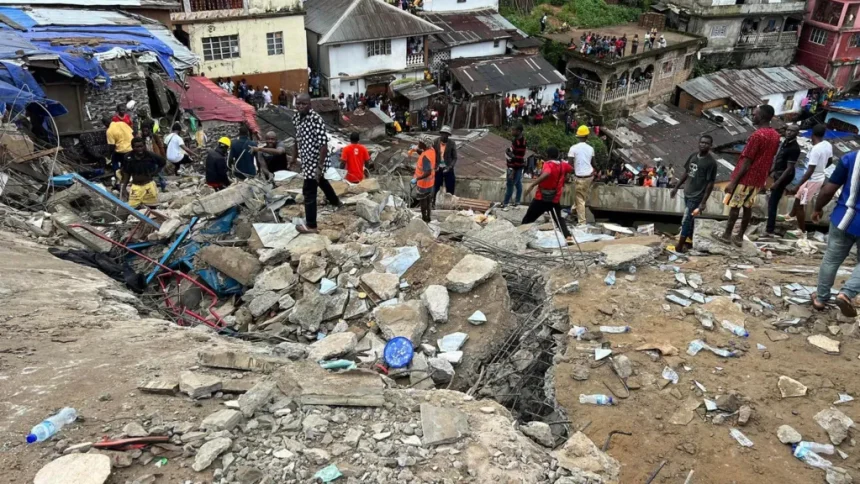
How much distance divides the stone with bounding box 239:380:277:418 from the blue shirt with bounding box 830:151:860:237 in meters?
5.09

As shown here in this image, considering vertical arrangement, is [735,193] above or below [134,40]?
below

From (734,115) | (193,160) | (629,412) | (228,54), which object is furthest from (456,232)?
(734,115)

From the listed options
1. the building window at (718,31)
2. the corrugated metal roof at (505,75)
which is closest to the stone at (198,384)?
the corrugated metal roof at (505,75)

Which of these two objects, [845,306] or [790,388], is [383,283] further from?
[845,306]

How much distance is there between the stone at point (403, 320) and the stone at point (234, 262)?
5.56ft

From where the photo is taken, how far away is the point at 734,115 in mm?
29156

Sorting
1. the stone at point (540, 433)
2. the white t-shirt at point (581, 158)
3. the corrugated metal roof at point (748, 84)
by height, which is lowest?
the corrugated metal roof at point (748, 84)

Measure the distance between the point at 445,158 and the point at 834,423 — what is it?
6604 mm

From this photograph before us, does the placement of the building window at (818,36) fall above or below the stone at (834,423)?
above

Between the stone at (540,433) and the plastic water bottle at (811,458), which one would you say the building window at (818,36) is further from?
the stone at (540,433)

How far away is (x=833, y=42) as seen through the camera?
110 ft

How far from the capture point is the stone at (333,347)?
539 centimetres

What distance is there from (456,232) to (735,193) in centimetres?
348

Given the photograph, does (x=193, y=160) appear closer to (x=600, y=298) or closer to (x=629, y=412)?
(x=600, y=298)
